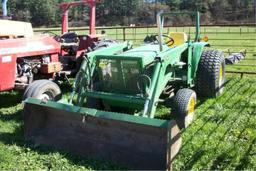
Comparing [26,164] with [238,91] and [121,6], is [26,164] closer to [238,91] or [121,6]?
[238,91]

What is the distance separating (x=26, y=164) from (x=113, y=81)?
1806 mm

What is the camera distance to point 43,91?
616 cm

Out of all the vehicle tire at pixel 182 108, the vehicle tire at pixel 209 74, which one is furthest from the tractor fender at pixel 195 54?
the vehicle tire at pixel 182 108

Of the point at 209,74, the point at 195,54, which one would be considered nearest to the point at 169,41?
the point at 195,54

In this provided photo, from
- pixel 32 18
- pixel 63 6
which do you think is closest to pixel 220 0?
pixel 32 18

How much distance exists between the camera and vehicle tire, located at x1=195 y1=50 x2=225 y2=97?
22.5ft

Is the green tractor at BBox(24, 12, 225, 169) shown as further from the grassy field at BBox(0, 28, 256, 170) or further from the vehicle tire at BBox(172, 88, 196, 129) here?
the grassy field at BBox(0, 28, 256, 170)

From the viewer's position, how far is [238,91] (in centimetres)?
770

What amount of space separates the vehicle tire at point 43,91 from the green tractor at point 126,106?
0.02 m

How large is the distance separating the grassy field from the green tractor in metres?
0.22

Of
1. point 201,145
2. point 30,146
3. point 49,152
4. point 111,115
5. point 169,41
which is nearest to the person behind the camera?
point 111,115

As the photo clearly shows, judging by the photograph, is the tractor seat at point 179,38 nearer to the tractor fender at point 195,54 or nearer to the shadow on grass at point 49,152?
the tractor fender at point 195,54

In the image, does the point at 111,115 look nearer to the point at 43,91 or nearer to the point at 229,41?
the point at 43,91

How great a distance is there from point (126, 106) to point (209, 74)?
195 centimetres
